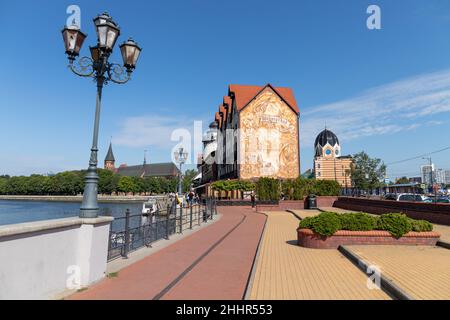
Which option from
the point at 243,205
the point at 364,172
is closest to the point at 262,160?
the point at 243,205

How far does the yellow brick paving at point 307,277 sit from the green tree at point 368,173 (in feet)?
126

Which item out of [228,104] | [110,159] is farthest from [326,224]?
[110,159]

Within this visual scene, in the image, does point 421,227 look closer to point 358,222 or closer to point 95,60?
point 358,222

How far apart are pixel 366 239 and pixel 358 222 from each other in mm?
615

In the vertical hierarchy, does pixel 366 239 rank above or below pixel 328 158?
below

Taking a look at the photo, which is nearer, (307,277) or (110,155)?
(307,277)

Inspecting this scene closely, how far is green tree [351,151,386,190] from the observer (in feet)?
144

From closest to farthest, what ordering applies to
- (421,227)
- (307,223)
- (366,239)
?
1. (366,239)
2. (421,227)
3. (307,223)

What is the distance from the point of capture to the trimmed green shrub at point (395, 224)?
10133 mm

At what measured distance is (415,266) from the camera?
731cm

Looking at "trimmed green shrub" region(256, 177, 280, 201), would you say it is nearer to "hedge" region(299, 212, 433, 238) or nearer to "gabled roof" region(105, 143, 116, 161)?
"hedge" region(299, 212, 433, 238)

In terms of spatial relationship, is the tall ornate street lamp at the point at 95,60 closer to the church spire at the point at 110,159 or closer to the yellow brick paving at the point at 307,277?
the yellow brick paving at the point at 307,277

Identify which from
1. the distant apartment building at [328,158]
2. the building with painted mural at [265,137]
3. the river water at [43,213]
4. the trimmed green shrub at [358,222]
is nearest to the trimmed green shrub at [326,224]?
the trimmed green shrub at [358,222]

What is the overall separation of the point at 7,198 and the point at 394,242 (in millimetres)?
167587
